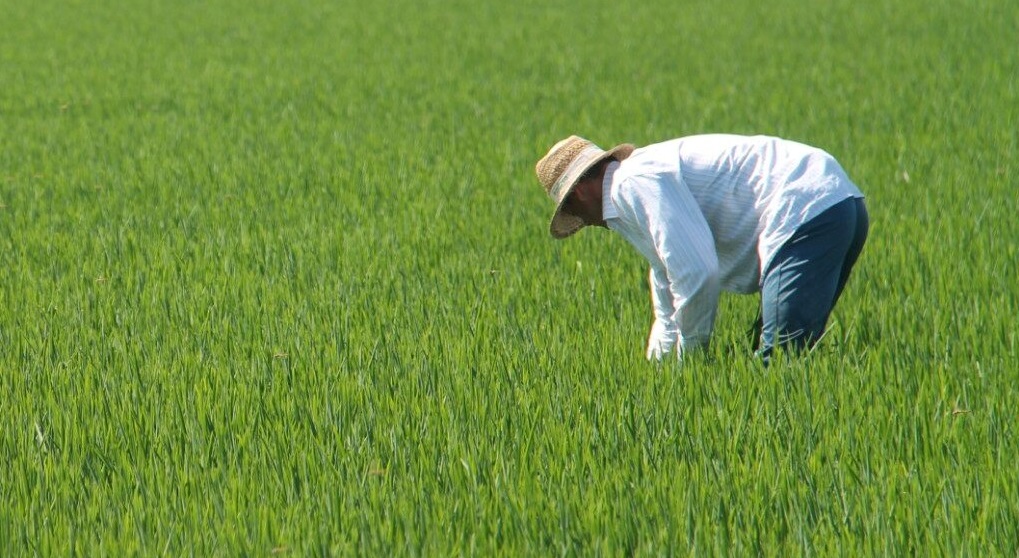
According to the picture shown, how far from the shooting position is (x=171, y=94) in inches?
420

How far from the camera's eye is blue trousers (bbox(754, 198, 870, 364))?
11.4ft

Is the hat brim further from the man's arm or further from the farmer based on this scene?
the man's arm

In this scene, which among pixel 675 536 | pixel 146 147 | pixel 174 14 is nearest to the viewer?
pixel 675 536

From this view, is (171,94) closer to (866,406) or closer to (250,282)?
(250,282)

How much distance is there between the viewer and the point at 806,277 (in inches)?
137

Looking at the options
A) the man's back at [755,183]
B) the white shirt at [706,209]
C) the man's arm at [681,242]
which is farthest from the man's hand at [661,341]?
the man's back at [755,183]

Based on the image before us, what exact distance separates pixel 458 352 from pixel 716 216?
83 centimetres

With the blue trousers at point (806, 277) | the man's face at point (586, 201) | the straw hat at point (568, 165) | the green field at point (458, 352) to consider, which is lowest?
the green field at point (458, 352)

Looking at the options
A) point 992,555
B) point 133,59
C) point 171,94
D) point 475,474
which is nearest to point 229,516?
point 475,474

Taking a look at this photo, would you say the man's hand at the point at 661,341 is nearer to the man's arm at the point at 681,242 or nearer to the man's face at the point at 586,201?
the man's arm at the point at 681,242

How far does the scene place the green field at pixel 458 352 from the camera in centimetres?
265

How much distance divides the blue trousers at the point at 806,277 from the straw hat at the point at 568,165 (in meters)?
0.52

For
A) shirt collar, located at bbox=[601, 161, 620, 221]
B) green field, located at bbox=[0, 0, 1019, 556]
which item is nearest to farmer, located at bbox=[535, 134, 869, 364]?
shirt collar, located at bbox=[601, 161, 620, 221]

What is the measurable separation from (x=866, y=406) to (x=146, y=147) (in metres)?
5.98
